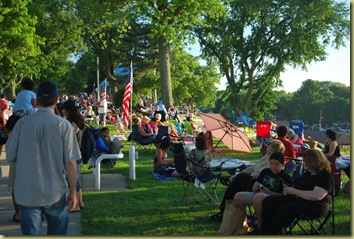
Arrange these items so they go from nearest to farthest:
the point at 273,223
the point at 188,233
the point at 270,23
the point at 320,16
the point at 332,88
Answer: the point at 273,223 → the point at 188,233 → the point at 320,16 → the point at 270,23 → the point at 332,88

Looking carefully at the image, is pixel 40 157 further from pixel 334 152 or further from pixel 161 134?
pixel 161 134

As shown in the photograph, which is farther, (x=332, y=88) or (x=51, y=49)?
(x=332, y=88)

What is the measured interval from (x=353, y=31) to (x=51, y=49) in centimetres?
3050

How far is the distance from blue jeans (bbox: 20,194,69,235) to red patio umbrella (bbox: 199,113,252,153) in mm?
7738

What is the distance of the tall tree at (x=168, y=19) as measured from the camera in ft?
79.2

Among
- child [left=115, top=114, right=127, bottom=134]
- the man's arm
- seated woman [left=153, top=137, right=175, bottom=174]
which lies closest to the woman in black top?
seated woman [left=153, top=137, right=175, bottom=174]

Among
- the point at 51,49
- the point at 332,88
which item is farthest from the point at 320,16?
the point at 332,88

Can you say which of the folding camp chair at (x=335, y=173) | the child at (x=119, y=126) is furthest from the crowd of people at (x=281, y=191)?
the child at (x=119, y=126)

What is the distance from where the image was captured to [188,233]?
220 inches

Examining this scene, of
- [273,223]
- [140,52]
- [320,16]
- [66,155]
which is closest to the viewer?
[66,155]

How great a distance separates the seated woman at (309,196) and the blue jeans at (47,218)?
245 centimetres

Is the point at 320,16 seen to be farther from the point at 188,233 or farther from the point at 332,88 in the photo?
the point at 332,88

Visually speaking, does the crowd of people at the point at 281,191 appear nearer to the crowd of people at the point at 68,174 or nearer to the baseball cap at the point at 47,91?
the crowd of people at the point at 68,174

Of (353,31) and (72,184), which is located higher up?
(353,31)
